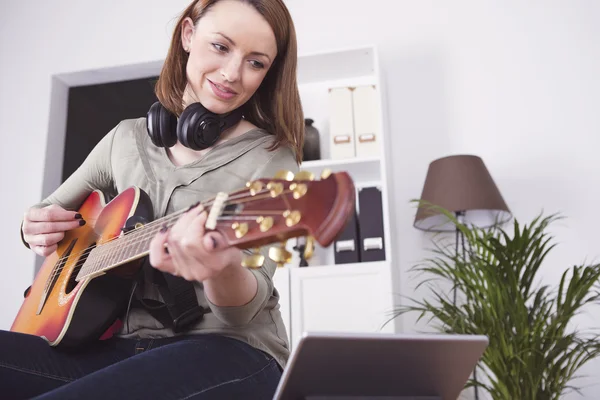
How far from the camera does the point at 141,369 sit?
2.80ft

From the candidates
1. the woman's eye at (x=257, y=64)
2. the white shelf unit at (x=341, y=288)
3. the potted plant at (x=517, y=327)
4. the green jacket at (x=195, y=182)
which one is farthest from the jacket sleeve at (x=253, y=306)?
the white shelf unit at (x=341, y=288)

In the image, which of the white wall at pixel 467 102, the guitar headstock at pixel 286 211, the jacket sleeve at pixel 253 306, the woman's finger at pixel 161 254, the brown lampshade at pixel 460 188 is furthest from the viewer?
the white wall at pixel 467 102

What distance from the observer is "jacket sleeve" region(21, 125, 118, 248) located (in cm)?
130

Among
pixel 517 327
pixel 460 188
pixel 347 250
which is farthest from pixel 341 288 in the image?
pixel 517 327

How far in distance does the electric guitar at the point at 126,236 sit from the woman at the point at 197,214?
0.03 m

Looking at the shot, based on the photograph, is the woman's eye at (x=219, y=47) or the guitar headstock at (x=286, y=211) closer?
the guitar headstock at (x=286, y=211)

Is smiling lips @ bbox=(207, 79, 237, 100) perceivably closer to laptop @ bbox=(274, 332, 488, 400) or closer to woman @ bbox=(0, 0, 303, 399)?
woman @ bbox=(0, 0, 303, 399)

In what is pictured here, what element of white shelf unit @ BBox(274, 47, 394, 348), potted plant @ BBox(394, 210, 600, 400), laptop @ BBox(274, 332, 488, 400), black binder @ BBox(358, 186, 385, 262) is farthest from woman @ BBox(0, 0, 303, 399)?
black binder @ BBox(358, 186, 385, 262)

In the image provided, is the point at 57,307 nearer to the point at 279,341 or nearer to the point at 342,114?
the point at 279,341

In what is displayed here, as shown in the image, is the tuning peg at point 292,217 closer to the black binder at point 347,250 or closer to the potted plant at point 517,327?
the potted plant at point 517,327

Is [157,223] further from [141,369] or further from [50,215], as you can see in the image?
[50,215]

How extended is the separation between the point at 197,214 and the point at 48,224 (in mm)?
579

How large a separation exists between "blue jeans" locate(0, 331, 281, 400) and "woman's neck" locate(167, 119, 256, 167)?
0.35 metres

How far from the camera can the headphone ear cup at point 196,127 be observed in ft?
3.71
